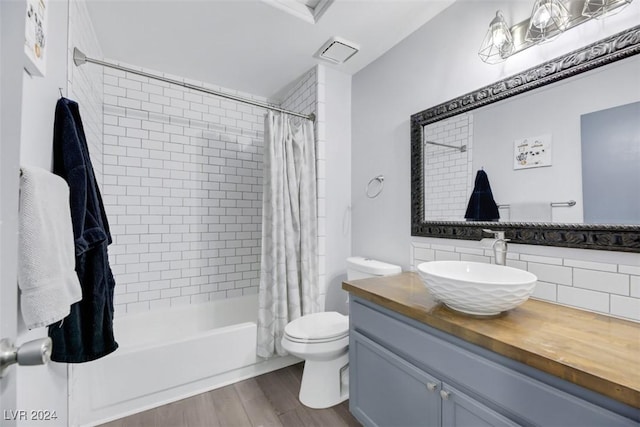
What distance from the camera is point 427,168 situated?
1718 millimetres

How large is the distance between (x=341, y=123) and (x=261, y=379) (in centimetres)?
212

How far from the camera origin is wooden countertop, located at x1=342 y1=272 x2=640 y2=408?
2.11ft

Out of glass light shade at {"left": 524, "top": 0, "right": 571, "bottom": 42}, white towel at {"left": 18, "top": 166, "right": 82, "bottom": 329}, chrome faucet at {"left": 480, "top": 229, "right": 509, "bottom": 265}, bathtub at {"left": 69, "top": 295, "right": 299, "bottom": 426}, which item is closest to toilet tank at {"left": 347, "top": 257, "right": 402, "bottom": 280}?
chrome faucet at {"left": 480, "top": 229, "right": 509, "bottom": 265}

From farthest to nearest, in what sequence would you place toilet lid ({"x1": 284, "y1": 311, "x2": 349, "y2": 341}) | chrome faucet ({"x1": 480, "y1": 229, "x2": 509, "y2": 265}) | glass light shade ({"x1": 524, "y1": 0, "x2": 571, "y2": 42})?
toilet lid ({"x1": 284, "y1": 311, "x2": 349, "y2": 341}) < chrome faucet ({"x1": 480, "y1": 229, "x2": 509, "y2": 265}) < glass light shade ({"x1": 524, "y1": 0, "x2": 571, "y2": 42})

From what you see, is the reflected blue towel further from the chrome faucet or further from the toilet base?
the toilet base

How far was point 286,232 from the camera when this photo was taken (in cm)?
207

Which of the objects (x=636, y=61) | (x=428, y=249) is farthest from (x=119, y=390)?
(x=636, y=61)

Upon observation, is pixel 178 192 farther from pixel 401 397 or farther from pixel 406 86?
pixel 401 397

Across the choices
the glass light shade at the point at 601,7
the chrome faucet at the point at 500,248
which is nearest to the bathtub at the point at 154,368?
the chrome faucet at the point at 500,248

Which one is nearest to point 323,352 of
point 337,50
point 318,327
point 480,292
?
point 318,327

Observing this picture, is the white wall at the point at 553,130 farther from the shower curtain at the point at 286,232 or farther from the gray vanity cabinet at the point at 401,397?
the shower curtain at the point at 286,232

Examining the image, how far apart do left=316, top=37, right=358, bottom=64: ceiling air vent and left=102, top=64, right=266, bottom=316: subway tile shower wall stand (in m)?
1.00

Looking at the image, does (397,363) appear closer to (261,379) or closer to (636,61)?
(261,379)

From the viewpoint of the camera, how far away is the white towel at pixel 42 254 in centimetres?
69
